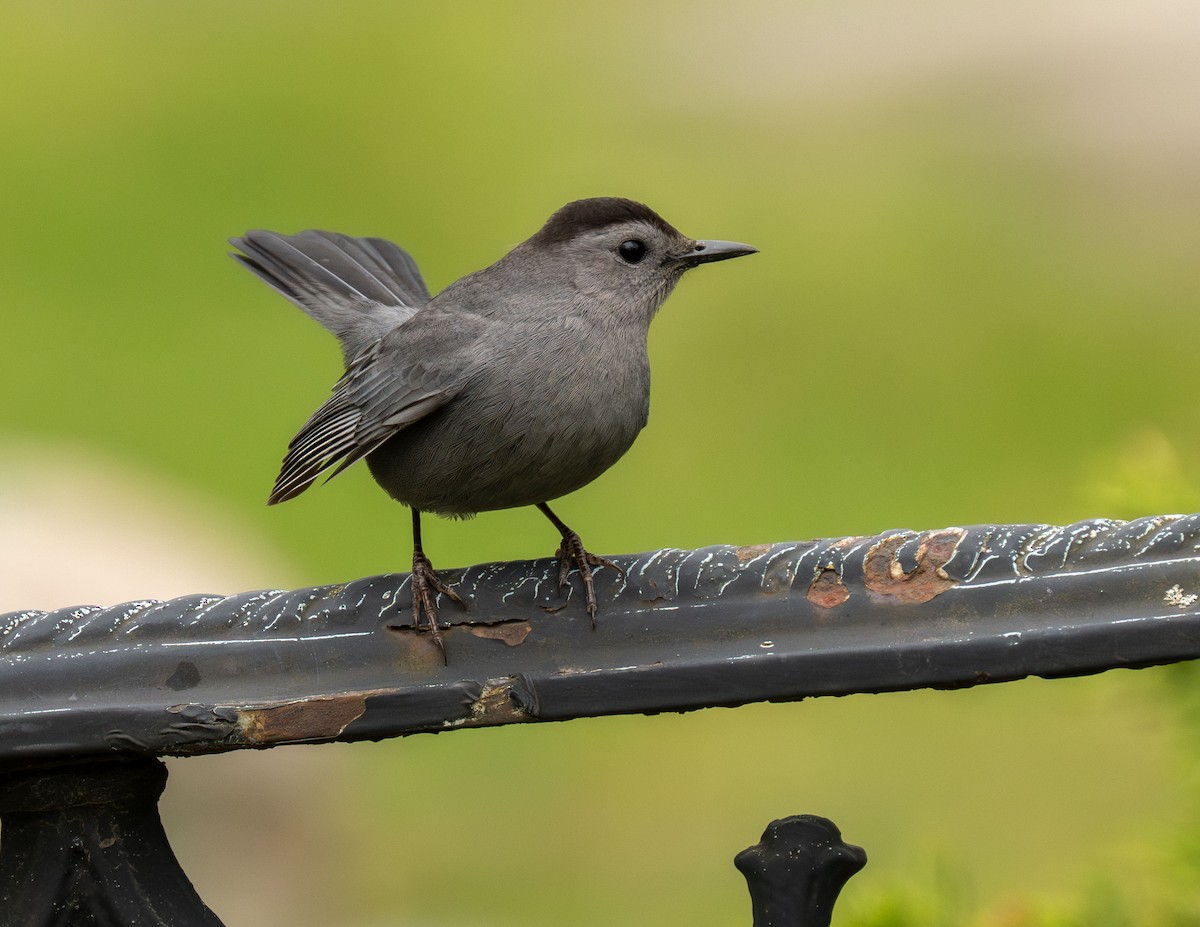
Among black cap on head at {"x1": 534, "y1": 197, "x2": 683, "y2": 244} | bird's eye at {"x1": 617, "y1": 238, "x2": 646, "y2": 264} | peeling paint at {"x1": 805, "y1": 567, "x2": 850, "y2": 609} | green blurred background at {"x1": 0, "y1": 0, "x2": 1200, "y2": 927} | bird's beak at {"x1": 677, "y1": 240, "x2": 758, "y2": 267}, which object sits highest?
black cap on head at {"x1": 534, "y1": 197, "x2": 683, "y2": 244}

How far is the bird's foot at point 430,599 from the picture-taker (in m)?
2.02

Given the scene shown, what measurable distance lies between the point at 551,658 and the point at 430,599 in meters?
0.26

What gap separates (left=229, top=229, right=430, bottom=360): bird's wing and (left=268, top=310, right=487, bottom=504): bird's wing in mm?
675

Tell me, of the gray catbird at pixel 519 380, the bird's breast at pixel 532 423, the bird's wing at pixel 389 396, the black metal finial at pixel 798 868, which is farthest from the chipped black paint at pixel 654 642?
the bird's wing at pixel 389 396

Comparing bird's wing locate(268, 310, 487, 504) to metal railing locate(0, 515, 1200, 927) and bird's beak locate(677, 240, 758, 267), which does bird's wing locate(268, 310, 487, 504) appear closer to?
bird's beak locate(677, 240, 758, 267)

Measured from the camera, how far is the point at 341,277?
428 cm

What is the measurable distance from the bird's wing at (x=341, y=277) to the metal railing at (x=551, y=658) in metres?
2.17

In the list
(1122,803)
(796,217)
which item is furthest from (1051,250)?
(1122,803)

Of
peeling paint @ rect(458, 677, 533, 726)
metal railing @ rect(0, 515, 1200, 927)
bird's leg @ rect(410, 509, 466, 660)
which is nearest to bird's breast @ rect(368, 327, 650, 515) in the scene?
bird's leg @ rect(410, 509, 466, 660)

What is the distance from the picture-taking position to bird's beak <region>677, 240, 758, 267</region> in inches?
141

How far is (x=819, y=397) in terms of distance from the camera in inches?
356

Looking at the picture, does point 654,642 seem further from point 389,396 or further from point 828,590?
point 389,396

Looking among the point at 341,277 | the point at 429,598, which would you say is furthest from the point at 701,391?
the point at 429,598

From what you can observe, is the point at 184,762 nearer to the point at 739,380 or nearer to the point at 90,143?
the point at 739,380
